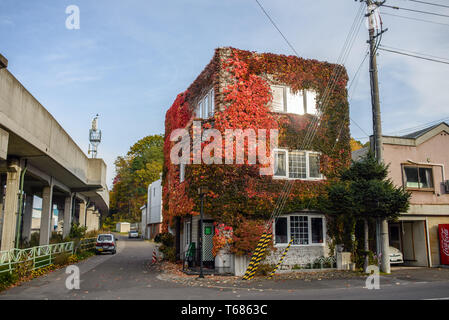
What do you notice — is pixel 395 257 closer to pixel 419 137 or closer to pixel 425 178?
pixel 425 178

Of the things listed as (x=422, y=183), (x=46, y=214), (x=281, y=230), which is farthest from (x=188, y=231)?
(x=422, y=183)

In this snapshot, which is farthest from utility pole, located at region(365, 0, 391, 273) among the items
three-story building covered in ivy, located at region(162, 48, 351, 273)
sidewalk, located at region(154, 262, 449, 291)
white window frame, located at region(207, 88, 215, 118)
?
white window frame, located at region(207, 88, 215, 118)

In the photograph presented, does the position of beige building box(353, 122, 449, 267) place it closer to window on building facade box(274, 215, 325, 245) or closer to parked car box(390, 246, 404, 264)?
parked car box(390, 246, 404, 264)

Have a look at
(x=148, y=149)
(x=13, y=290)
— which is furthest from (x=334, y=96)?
(x=148, y=149)

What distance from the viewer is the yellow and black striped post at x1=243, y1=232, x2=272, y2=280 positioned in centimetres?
1658

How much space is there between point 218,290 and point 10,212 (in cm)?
929

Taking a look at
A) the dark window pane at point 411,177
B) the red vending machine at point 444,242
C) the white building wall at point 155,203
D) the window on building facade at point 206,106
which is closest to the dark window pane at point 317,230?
the dark window pane at point 411,177

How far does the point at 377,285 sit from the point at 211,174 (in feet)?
28.0

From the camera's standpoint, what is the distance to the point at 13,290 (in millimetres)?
13141

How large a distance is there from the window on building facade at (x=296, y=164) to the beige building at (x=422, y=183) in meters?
4.04

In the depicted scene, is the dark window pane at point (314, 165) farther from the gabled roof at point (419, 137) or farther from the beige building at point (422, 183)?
the gabled roof at point (419, 137)

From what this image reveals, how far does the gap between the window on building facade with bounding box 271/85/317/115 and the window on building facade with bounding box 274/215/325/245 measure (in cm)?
559

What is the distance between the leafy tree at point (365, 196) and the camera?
16750 millimetres

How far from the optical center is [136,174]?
74250mm
